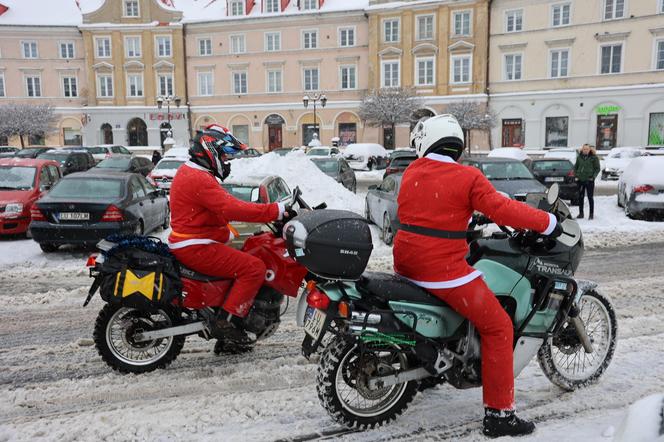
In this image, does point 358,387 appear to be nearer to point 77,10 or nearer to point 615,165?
point 615,165

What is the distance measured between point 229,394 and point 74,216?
6.93m

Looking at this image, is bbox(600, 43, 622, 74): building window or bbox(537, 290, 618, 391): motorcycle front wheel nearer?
bbox(537, 290, 618, 391): motorcycle front wheel

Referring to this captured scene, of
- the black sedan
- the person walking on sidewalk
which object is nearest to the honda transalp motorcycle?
the black sedan

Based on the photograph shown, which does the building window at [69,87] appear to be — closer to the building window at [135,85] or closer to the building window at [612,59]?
the building window at [135,85]

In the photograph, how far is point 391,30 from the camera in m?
46.8

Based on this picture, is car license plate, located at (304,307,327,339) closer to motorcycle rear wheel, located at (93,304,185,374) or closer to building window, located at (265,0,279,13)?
motorcycle rear wheel, located at (93,304,185,374)

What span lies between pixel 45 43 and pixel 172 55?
1206cm

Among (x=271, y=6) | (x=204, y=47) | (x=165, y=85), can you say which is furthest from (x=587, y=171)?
(x=165, y=85)

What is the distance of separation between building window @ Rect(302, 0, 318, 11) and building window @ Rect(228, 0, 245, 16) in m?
6.04

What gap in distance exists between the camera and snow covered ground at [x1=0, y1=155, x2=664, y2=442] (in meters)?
3.72

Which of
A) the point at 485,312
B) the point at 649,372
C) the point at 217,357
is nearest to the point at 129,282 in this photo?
the point at 217,357

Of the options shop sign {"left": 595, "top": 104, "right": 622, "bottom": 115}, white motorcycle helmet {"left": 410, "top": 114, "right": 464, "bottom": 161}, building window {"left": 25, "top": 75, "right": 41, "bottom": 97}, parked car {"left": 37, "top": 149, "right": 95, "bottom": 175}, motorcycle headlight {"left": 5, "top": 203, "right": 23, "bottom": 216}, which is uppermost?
building window {"left": 25, "top": 75, "right": 41, "bottom": 97}

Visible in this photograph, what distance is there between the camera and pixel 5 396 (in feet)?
14.1

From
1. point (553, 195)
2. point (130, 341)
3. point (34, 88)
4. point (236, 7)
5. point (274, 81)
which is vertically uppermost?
point (236, 7)
